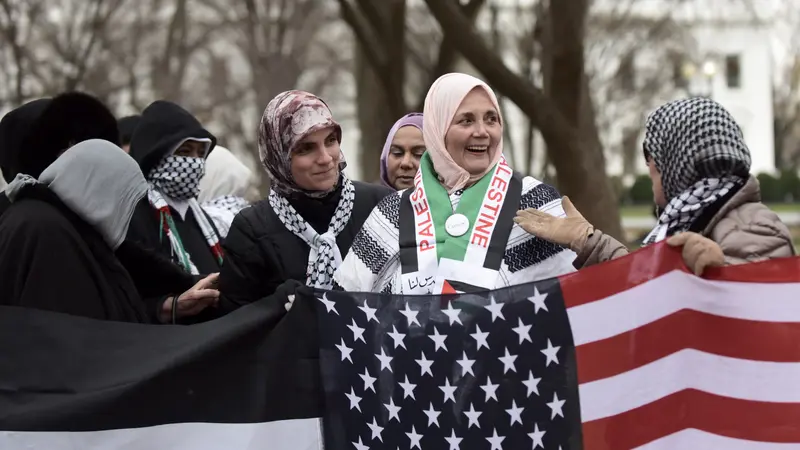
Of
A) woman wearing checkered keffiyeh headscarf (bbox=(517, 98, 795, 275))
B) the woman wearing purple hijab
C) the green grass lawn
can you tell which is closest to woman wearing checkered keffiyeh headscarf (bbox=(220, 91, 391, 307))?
the woman wearing purple hijab

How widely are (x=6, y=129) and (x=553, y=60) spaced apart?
6.80m

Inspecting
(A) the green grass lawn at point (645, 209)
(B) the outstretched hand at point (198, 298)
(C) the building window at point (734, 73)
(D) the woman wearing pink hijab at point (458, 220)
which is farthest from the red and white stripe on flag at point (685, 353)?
(C) the building window at point (734, 73)

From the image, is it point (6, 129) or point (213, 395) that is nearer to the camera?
point (213, 395)

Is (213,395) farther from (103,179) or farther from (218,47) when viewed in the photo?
(218,47)

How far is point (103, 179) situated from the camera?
503 cm

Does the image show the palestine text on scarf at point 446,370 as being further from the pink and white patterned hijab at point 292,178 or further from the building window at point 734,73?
the building window at point 734,73

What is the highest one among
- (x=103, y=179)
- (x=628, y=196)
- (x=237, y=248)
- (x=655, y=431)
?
(x=103, y=179)

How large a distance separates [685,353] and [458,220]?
3.22ft

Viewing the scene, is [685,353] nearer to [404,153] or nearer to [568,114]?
[404,153]

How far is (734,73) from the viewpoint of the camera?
78.2 m

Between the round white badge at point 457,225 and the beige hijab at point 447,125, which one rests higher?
the beige hijab at point 447,125

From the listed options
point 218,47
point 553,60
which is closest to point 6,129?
point 553,60

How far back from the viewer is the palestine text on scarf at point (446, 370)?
3.89m

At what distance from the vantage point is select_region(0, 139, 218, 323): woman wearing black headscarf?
479cm
